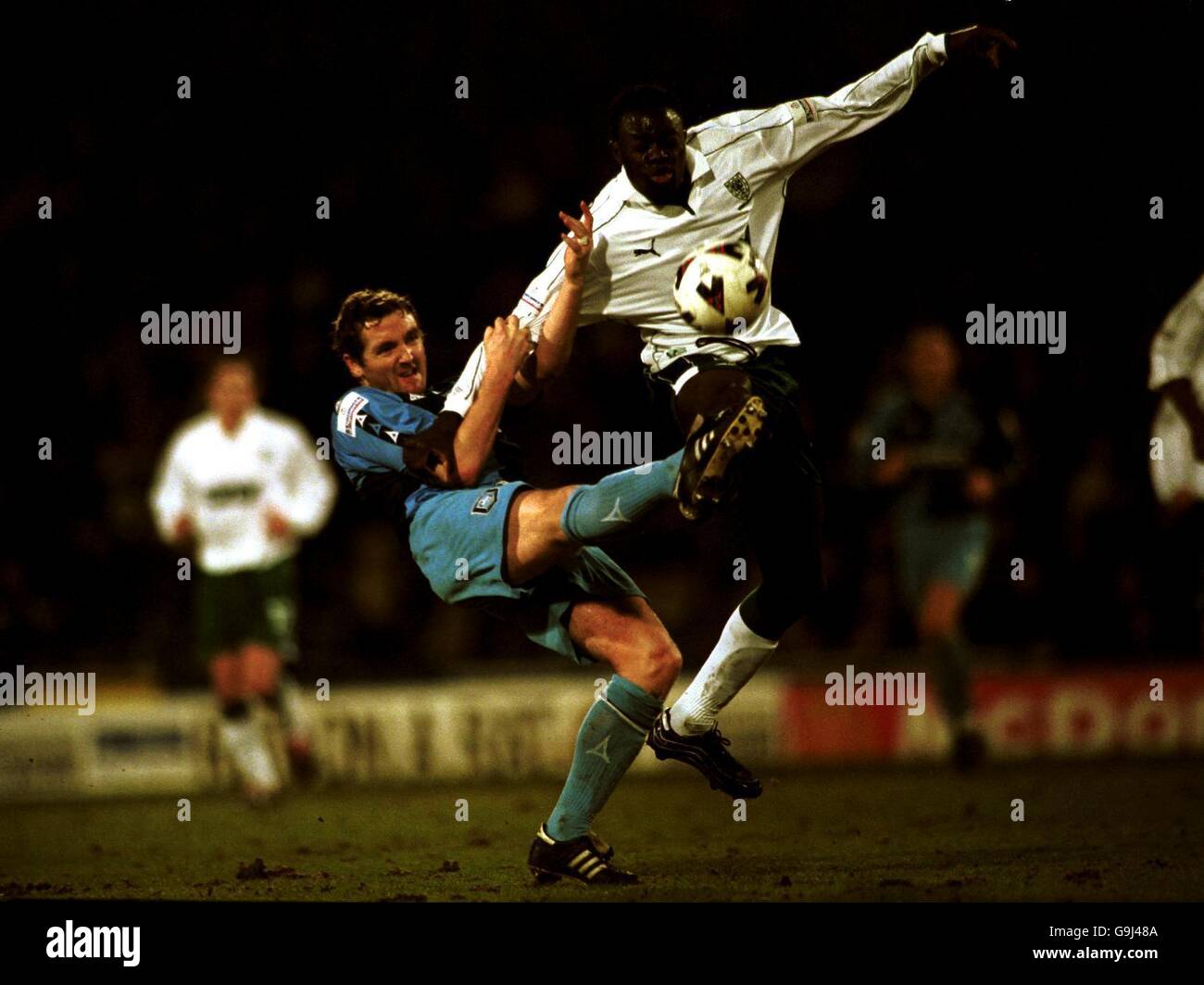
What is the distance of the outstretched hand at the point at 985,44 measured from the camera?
583cm

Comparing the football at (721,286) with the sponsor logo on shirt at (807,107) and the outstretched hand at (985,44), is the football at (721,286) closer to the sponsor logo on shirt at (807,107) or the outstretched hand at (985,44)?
the sponsor logo on shirt at (807,107)

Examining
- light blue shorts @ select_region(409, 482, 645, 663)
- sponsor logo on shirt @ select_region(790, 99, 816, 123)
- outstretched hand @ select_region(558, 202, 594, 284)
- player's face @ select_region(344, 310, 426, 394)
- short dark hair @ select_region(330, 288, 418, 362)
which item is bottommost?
light blue shorts @ select_region(409, 482, 645, 663)

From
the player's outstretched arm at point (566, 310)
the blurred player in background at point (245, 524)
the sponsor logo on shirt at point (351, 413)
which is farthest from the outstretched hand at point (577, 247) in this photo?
the blurred player in background at point (245, 524)

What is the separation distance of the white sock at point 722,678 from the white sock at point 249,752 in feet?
12.3

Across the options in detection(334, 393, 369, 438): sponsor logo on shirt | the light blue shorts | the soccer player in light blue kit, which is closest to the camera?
the soccer player in light blue kit

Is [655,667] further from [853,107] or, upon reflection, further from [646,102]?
[853,107]

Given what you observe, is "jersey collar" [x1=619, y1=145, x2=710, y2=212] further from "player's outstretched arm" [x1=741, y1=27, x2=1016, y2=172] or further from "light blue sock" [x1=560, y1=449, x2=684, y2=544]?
"light blue sock" [x1=560, y1=449, x2=684, y2=544]

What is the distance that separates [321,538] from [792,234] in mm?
3715

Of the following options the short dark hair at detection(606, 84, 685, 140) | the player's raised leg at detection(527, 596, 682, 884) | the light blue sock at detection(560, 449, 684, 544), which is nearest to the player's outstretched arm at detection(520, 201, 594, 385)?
the short dark hair at detection(606, 84, 685, 140)

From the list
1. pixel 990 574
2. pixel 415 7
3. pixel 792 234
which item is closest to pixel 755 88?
pixel 792 234

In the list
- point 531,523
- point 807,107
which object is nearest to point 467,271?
point 807,107

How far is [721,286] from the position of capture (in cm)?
540

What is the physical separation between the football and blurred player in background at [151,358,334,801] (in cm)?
451

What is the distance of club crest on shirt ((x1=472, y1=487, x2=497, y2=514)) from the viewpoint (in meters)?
5.49
